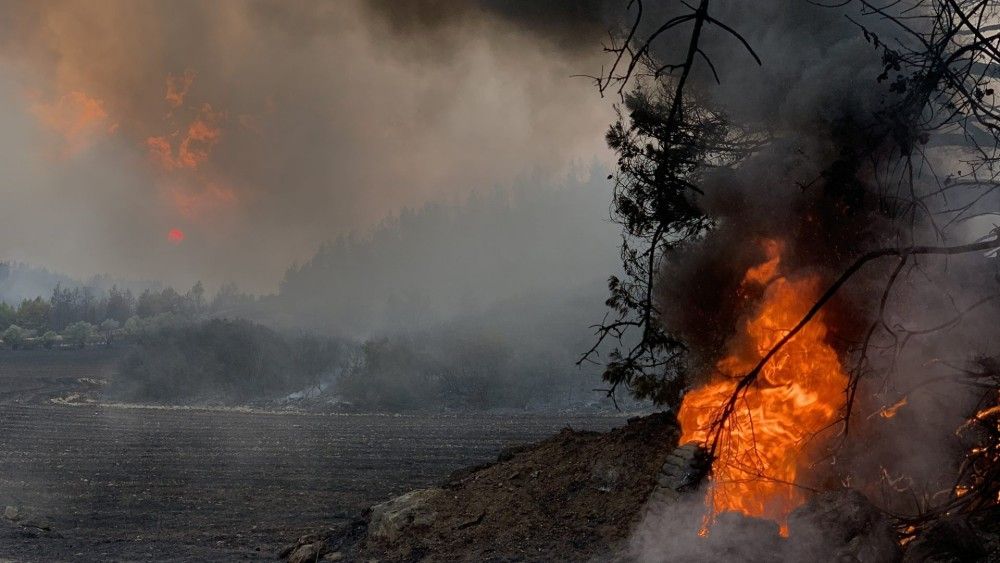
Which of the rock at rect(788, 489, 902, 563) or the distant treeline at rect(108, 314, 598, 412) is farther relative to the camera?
the distant treeline at rect(108, 314, 598, 412)

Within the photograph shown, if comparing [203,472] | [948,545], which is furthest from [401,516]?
[203,472]

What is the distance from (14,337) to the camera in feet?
290

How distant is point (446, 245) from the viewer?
152 meters

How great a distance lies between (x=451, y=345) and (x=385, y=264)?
74.1 m

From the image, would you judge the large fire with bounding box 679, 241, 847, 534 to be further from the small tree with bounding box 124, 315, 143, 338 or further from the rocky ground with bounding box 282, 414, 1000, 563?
the small tree with bounding box 124, 315, 143, 338

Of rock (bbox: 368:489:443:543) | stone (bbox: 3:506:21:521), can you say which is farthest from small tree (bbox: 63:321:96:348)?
rock (bbox: 368:489:443:543)

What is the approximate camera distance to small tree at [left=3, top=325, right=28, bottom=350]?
87.1 meters

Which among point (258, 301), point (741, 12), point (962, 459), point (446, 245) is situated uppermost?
point (446, 245)

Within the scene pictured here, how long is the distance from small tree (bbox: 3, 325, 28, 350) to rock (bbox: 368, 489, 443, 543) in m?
93.5

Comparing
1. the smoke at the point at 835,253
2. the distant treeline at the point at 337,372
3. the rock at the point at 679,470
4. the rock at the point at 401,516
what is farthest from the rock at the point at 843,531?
the distant treeline at the point at 337,372

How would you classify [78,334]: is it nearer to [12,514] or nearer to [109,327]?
[109,327]

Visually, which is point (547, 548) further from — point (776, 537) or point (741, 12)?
point (741, 12)

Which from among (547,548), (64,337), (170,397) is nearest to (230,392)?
(170,397)

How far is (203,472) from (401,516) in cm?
1334
